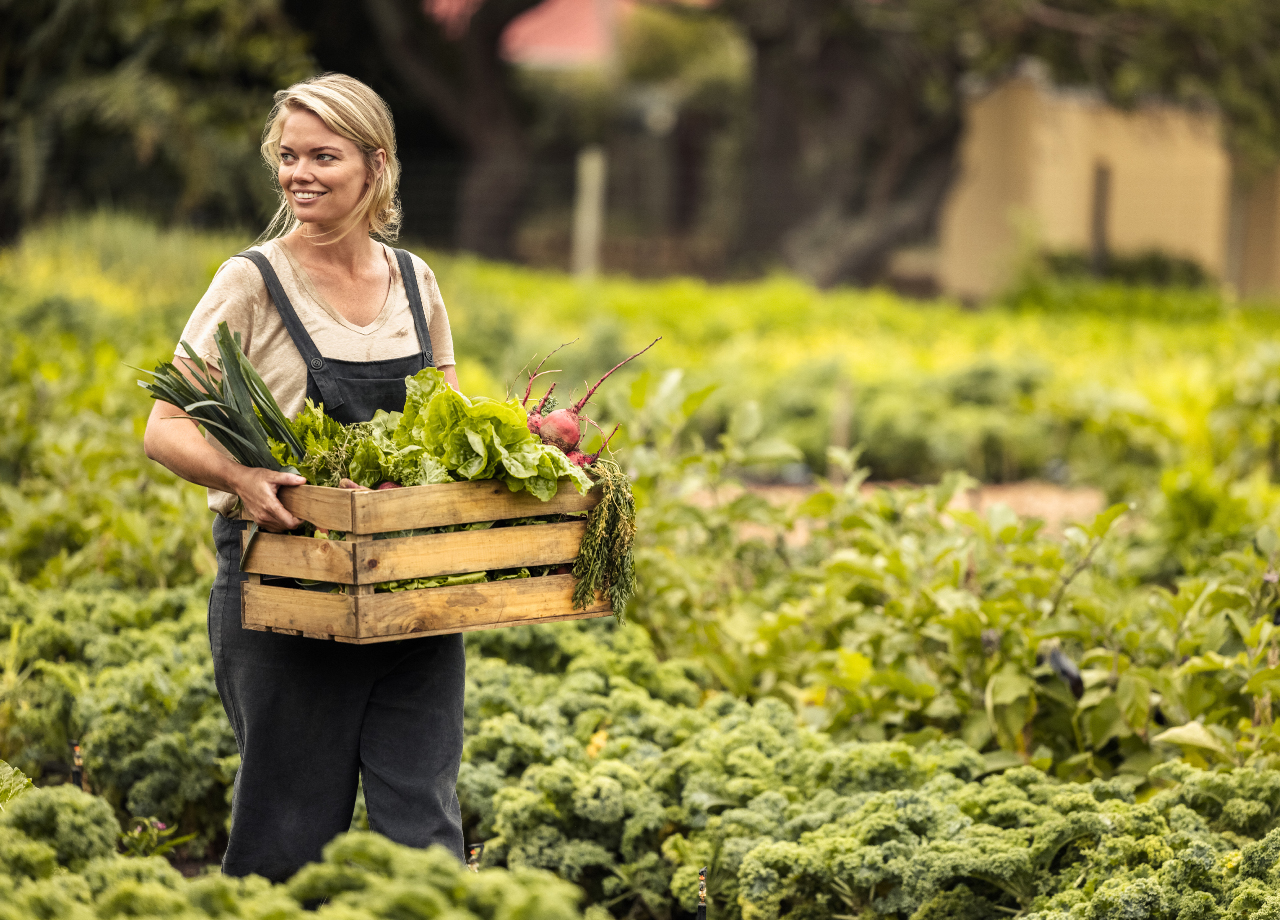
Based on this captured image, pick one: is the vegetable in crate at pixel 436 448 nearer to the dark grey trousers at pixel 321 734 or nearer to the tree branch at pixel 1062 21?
the dark grey trousers at pixel 321 734

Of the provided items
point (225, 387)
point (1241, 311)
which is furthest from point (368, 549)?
point (1241, 311)

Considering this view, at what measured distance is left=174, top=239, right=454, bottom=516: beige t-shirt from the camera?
95.1 inches

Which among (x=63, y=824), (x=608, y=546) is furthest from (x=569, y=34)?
(x=63, y=824)

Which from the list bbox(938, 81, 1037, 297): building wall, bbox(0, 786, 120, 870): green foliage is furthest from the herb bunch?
bbox(938, 81, 1037, 297): building wall

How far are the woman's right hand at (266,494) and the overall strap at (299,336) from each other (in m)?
0.23

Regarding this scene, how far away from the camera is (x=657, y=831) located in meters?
3.33

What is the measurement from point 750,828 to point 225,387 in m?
1.59

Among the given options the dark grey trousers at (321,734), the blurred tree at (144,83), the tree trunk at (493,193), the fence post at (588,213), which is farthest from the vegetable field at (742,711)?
the tree trunk at (493,193)

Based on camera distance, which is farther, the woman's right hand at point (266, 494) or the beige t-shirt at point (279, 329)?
the beige t-shirt at point (279, 329)

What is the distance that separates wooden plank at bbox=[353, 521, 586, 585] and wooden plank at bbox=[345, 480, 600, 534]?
3 cm

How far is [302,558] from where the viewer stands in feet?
7.50

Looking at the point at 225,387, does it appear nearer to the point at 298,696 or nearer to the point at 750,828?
the point at 298,696

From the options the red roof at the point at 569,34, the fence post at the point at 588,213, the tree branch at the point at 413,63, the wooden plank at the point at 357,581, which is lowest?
the wooden plank at the point at 357,581

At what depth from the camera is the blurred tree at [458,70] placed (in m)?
16.7
